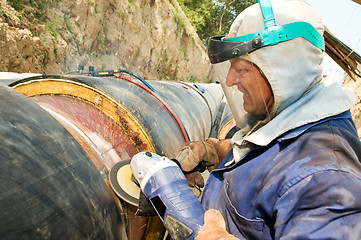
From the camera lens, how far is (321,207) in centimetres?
90

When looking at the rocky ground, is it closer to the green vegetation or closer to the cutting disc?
the cutting disc

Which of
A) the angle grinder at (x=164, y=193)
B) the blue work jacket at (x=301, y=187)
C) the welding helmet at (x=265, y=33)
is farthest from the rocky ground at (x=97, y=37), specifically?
the blue work jacket at (x=301, y=187)

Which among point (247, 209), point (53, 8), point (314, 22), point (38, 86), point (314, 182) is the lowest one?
point (247, 209)

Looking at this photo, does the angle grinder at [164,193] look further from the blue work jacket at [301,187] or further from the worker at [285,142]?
the blue work jacket at [301,187]

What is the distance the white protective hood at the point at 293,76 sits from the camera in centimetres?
124

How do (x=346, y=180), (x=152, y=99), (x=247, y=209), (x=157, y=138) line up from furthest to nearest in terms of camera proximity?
(x=152, y=99) → (x=157, y=138) → (x=247, y=209) → (x=346, y=180)

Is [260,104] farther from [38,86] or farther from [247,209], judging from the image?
[38,86]

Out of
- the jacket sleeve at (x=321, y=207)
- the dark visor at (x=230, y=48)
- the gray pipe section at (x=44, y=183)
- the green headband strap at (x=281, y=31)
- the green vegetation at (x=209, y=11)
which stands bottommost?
the jacket sleeve at (x=321, y=207)

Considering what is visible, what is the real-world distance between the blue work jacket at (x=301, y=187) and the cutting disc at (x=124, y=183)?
1.76ft

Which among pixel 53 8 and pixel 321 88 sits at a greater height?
pixel 53 8

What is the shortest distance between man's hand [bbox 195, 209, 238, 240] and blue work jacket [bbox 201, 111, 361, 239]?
0.07 m

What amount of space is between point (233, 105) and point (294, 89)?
0.49 meters

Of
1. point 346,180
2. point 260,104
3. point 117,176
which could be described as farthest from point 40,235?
point 260,104

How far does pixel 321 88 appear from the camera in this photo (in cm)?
129
